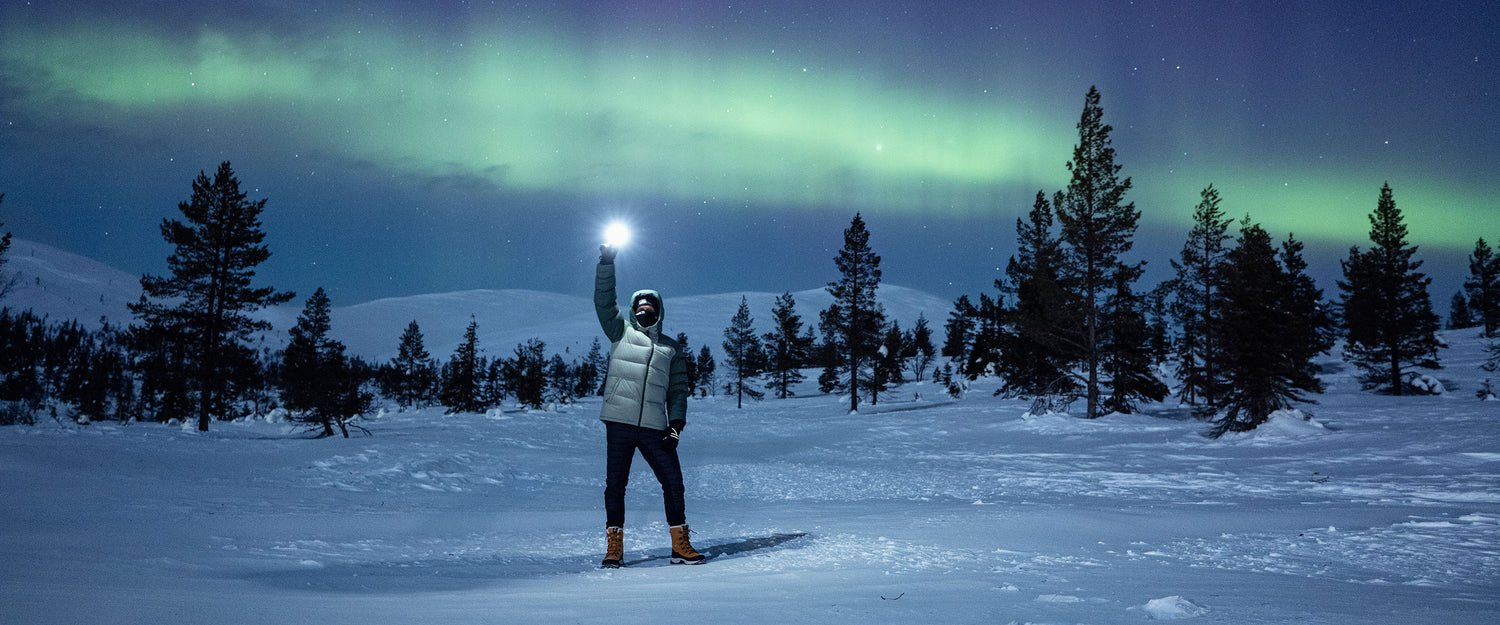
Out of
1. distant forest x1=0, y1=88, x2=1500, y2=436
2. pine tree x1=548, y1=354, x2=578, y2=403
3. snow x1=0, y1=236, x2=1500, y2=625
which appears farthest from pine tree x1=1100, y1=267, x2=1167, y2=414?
pine tree x1=548, y1=354, x2=578, y2=403

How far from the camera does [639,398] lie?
18.7 feet

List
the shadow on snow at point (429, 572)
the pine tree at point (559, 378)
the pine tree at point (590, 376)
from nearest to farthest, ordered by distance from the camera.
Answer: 1. the shadow on snow at point (429, 572)
2. the pine tree at point (590, 376)
3. the pine tree at point (559, 378)

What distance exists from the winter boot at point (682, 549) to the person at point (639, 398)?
15mm

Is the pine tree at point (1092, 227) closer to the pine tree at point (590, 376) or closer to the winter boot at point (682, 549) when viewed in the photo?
the winter boot at point (682, 549)

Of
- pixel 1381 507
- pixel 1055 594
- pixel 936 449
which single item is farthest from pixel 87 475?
pixel 936 449

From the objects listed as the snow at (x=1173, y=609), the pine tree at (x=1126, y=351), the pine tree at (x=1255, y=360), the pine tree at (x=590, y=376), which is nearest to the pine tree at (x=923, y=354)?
the pine tree at (x=590, y=376)

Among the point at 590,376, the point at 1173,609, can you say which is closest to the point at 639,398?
the point at 1173,609

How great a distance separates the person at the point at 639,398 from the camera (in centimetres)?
564

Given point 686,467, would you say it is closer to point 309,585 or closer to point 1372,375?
point 309,585

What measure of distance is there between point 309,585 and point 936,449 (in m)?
20.9

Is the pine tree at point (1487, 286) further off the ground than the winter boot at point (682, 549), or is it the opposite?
the pine tree at point (1487, 286)

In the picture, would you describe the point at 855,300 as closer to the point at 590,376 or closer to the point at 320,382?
the point at 320,382

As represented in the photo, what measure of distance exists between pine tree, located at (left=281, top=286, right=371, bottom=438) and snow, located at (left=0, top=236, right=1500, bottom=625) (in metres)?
6.55

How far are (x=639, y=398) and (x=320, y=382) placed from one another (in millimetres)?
22296
